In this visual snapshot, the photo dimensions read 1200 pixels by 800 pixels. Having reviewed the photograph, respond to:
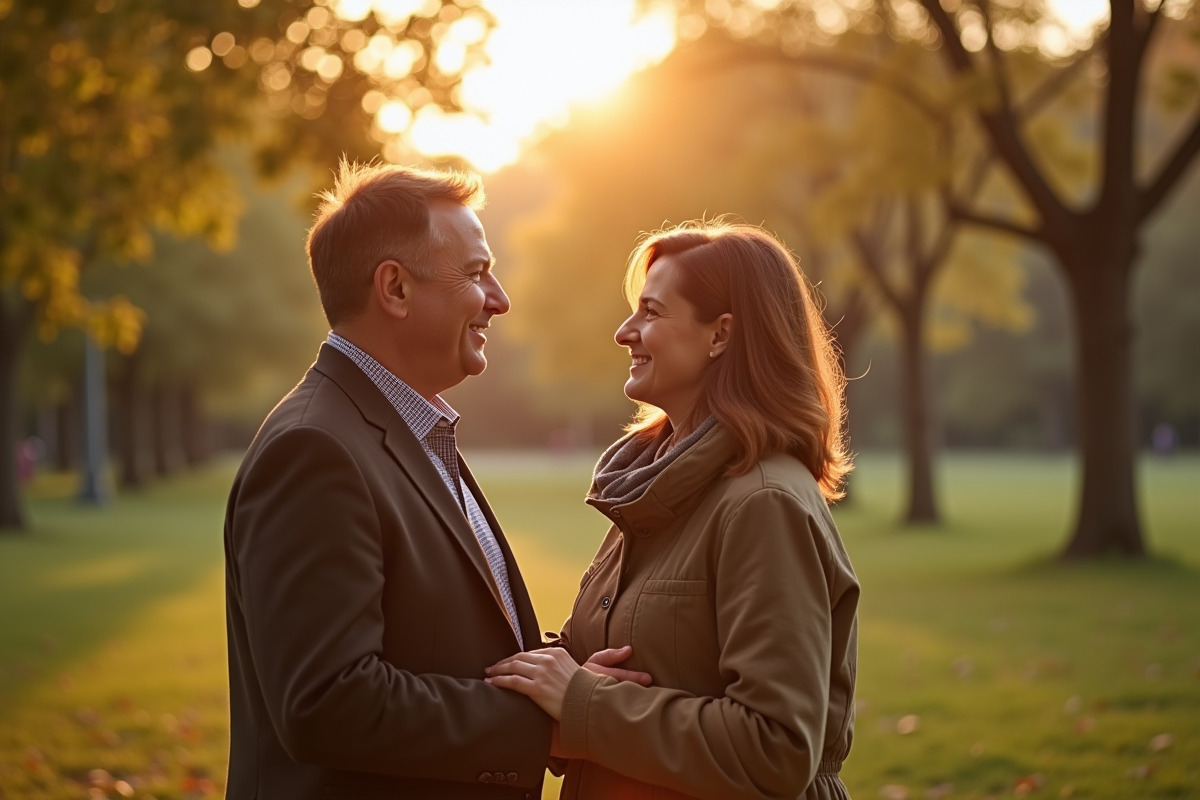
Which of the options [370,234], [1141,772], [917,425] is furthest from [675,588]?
[917,425]

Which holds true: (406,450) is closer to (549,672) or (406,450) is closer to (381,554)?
→ (381,554)

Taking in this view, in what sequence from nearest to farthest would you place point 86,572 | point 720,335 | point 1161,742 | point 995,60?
point 720,335 < point 1161,742 < point 995,60 < point 86,572

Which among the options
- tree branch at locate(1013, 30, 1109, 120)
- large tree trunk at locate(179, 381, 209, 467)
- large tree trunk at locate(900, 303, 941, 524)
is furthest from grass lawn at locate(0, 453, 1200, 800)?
large tree trunk at locate(179, 381, 209, 467)

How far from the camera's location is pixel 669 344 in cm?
331

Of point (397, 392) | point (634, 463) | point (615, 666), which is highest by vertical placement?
point (397, 392)

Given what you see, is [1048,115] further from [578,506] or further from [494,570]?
[494,570]

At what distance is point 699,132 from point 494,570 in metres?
27.7

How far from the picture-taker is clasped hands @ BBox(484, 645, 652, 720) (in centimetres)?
297

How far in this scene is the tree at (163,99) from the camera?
12.1 meters

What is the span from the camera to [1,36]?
1240 centimetres

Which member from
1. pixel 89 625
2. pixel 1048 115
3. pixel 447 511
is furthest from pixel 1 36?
pixel 1048 115

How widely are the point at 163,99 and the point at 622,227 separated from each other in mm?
16920

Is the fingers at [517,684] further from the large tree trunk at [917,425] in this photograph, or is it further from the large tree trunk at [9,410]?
the large tree trunk at [9,410]

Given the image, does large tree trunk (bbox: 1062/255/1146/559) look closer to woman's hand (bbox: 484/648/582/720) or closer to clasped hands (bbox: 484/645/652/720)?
clasped hands (bbox: 484/645/652/720)
